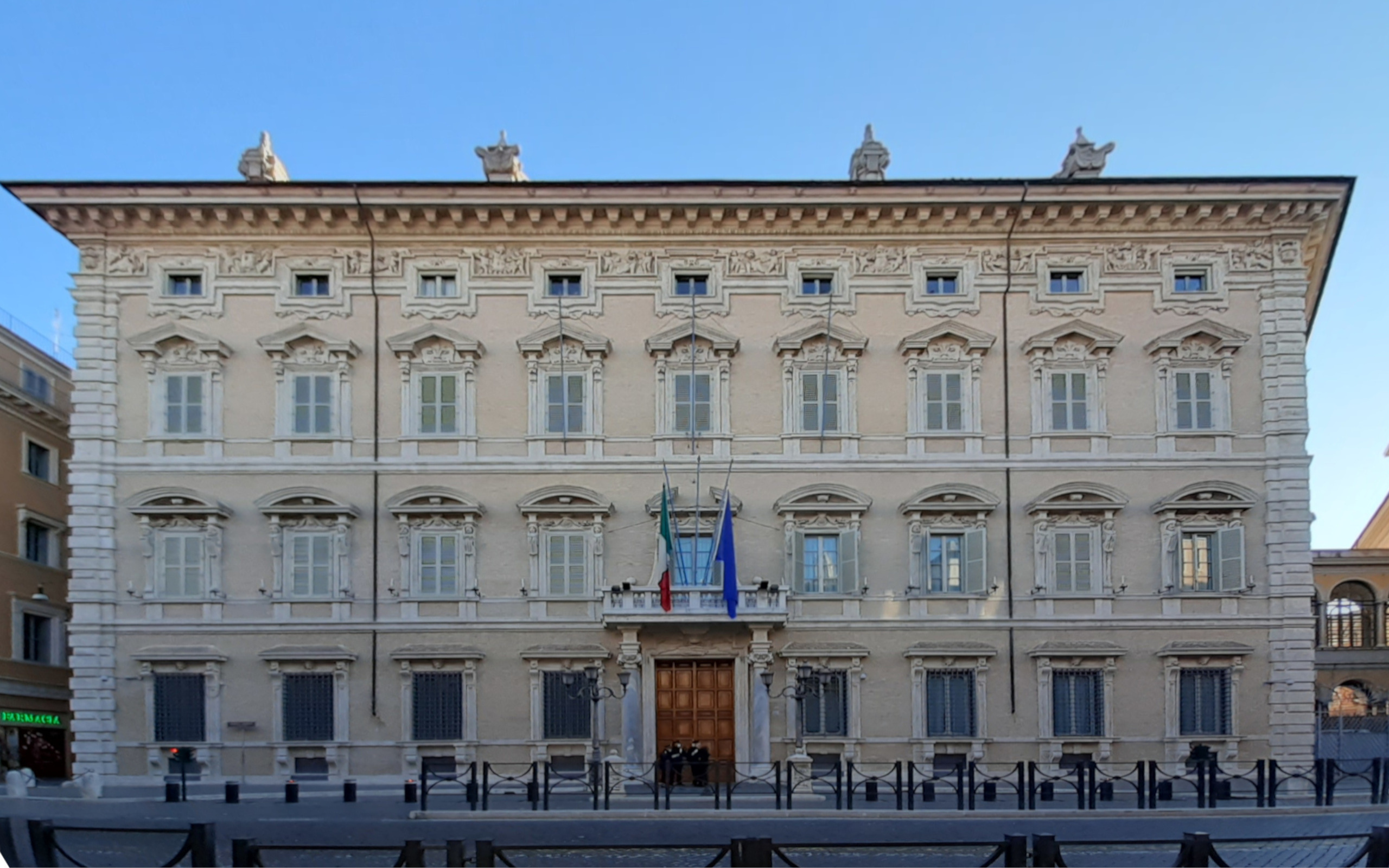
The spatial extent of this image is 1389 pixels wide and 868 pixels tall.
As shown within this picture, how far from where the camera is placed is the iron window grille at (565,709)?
2891cm

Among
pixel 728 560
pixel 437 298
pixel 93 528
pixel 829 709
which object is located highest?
pixel 437 298

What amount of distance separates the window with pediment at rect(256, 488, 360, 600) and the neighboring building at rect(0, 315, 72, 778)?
968 cm

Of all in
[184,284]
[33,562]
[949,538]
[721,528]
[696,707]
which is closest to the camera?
[721,528]

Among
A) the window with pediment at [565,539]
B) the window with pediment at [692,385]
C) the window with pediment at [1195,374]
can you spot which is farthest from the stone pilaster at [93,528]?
the window with pediment at [1195,374]

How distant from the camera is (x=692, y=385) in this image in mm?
29938

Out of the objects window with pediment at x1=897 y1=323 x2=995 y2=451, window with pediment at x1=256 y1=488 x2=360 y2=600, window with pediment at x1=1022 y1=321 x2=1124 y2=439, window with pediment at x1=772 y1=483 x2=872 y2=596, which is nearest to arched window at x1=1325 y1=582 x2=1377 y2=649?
window with pediment at x1=1022 y1=321 x2=1124 y2=439

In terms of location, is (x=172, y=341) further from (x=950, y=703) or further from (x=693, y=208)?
(x=950, y=703)

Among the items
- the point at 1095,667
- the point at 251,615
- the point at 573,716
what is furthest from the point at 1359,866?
the point at 251,615

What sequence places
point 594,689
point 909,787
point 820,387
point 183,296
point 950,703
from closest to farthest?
point 909,787 → point 594,689 → point 950,703 → point 820,387 → point 183,296

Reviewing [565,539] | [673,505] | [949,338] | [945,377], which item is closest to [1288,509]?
[945,377]

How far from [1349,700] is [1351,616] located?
3.50 m

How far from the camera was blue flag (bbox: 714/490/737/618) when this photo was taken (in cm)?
2706

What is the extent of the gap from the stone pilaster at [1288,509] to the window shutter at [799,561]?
38.9 ft

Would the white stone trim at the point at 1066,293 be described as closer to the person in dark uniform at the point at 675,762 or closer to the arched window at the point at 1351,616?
the person in dark uniform at the point at 675,762
